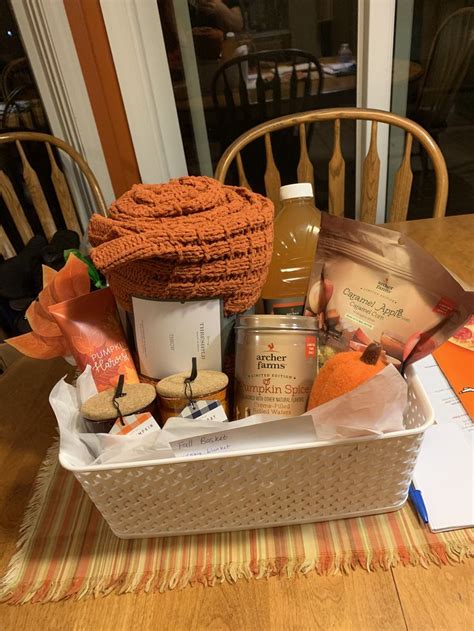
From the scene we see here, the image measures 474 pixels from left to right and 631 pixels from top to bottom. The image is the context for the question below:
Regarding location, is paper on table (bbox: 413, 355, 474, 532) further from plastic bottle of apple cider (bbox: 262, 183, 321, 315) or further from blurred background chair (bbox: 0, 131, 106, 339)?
blurred background chair (bbox: 0, 131, 106, 339)

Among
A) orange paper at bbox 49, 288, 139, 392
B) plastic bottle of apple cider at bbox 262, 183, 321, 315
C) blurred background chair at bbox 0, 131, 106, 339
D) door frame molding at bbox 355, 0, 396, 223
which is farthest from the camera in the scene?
door frame molding at bbox 355, 0, 396, 223

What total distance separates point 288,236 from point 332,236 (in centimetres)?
13

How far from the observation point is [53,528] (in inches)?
18.2

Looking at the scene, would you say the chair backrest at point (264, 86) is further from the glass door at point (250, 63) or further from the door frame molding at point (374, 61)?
the door frame molding at point (374, 61)

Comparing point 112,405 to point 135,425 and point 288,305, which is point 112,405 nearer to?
point 135,425

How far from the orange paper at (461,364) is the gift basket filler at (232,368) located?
0.14 metres

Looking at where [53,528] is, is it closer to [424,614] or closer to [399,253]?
[424,614]

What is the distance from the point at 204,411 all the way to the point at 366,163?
95 cm

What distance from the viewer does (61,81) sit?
1.26m

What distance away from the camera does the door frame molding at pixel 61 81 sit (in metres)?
1.19

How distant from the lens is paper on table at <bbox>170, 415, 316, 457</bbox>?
364mm

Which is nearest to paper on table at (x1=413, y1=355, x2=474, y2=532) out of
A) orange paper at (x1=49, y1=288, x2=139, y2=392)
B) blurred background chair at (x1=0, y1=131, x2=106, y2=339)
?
orange paper at (x1=49, y1=288, x2=139, y2=392)

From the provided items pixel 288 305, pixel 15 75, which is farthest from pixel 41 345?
pixel 15 75

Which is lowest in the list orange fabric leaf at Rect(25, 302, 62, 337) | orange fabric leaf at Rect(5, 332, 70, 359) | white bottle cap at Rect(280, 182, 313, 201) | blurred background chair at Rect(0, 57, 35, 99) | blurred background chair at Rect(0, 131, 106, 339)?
blurred background chair at Rect(0, 131, 106, 339)
